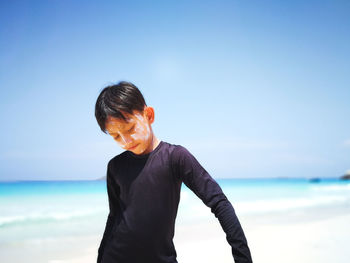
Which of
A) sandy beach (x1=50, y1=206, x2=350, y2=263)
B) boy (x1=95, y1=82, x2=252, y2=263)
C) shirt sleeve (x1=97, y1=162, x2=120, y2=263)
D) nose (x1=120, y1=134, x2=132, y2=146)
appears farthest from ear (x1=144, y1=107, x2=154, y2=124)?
sandy beach (x1=50, y1=206, x2=350, y2=263)

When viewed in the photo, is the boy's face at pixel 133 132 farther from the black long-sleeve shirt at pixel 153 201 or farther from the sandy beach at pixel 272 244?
the sandy beach at pixel 272 244

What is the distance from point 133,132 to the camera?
1.53m

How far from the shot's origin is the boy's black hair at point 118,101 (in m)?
1.53

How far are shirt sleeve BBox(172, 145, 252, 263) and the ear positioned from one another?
0.81 feet

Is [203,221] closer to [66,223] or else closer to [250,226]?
[250,226]

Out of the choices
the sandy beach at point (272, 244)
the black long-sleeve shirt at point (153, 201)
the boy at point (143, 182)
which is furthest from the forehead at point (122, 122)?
the sandy beach at point (272, 244)

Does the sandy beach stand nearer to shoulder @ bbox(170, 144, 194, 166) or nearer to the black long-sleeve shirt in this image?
the black long-sleeve shirt

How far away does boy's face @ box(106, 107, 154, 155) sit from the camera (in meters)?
1.54

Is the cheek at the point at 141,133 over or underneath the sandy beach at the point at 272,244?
over

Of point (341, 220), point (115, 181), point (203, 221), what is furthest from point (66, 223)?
point (115, 181)

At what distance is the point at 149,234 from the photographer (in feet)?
4.68

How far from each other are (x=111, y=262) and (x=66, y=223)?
28.4ft

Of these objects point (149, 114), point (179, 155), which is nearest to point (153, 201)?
point (179, 155)

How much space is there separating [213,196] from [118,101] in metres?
0.67
